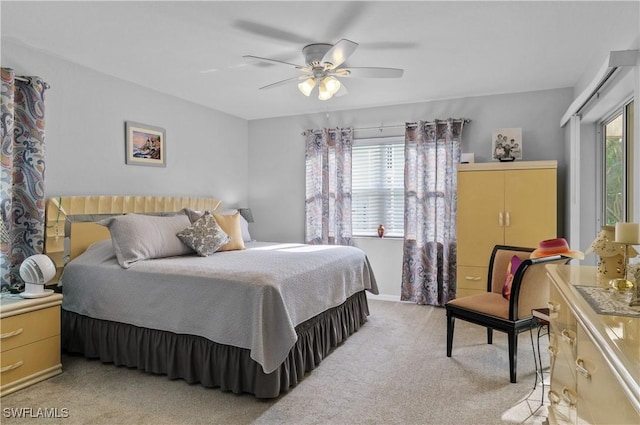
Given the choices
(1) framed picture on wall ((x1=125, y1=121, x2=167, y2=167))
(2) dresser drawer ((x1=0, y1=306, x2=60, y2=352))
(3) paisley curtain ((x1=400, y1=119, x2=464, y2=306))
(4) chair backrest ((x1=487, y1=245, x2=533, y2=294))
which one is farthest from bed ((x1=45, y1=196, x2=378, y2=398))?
(3) paisley curtain ((x1=400, y1=119, x2=464, y2=306))

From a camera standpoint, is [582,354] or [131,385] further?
[131,385]

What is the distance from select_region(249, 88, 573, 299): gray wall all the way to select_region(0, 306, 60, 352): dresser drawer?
10.7 feet

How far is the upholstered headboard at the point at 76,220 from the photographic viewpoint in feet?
10.5

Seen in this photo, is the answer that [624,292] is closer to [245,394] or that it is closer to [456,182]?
[245,394]

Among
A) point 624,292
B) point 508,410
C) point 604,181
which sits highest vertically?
point 604,181

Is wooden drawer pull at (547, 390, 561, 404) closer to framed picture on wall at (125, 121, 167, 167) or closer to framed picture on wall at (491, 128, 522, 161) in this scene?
framed picture on wall at (491, 128, 522, 161)

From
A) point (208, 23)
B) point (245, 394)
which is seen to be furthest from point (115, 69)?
point (245, 394)

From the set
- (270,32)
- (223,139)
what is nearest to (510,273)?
(270,32)

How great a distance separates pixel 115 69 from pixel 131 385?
277cm

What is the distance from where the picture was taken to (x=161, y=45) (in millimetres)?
3078

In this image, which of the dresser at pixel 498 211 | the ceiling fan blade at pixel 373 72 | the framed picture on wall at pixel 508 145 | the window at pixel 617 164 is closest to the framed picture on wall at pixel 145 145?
the ceiling fan blade at pixel 373 72

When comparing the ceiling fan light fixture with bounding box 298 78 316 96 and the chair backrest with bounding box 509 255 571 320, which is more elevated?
the ceiling fan light fixture with bounding box 298 78 316 96

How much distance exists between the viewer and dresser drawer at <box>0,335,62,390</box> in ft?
8.21

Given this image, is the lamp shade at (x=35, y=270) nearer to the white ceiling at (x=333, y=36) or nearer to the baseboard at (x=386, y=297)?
the white ceiling at (x=333, y=36)
